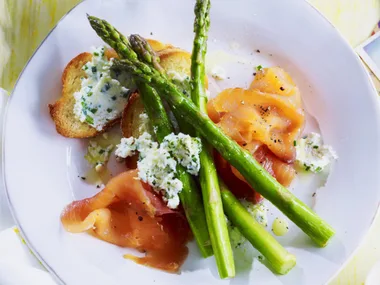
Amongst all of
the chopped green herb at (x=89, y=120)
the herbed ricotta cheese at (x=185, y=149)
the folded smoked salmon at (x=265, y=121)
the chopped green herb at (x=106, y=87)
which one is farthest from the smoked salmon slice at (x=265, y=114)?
the chopped green herb at (x=89, y=120)

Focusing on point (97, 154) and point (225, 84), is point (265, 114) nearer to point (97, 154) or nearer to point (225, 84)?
point (225, 84)

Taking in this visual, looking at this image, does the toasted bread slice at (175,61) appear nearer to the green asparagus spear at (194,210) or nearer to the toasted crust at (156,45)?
the toasted crust at (156,45)

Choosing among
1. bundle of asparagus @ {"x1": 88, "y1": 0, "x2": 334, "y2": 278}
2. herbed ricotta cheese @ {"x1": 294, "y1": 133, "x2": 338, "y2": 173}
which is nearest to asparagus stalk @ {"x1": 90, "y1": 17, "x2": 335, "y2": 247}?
bundle of asparagus @ {"x1": 88, "y1": 0, "x2": 334, "y2": 278}

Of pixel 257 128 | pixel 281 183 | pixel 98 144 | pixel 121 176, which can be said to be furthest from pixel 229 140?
pixel 98 144

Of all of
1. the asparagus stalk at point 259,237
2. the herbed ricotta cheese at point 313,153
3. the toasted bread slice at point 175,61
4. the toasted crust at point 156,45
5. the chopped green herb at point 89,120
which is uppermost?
the toasted crust at point 156,45

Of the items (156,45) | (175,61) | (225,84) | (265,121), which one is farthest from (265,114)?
(156,45)

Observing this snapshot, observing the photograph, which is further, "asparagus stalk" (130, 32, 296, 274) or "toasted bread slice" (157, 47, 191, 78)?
"toasted bread slice" (157, 47, 191, 78)

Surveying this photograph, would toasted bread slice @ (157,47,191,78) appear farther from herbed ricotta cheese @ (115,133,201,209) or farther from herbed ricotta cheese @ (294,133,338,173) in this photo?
herbed ricotta cheese @ (294,133,338,173)
